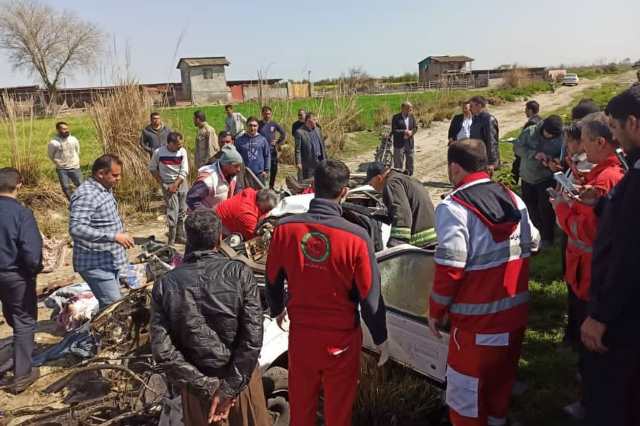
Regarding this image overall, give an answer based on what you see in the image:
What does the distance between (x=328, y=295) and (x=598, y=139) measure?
2.03m

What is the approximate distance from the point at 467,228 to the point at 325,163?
859 millimetres

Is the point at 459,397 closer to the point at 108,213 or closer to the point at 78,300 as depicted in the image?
the point at 108,213

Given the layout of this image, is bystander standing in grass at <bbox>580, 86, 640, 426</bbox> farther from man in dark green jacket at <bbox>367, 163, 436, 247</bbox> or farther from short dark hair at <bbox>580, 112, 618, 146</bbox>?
man in dark green jacket at <bbox>367, 163, 436, 247</bbox>

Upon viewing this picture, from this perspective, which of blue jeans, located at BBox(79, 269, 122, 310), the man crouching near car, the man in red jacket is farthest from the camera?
the man in red jacket

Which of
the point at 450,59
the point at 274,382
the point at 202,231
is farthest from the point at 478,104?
the point at 450,59

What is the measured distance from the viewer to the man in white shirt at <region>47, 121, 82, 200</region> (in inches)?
358

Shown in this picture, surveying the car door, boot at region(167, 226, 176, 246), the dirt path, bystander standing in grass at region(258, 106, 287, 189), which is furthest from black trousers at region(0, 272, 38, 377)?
the dirt path

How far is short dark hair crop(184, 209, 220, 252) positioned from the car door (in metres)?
1.37

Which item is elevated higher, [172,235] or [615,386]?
[615,386]

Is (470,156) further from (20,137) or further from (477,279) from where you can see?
(20,137)

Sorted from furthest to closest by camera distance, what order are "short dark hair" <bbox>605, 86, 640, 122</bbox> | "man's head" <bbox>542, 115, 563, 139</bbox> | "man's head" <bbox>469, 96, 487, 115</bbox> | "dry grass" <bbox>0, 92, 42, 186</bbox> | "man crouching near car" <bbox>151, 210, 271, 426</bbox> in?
"dry grass" <bbox>0, 92, 42, 186</bbox> → "man's head" <bbox>469, 96, 487, 115</bbox> → "man's head" <bbox>542, 115, 563, 139</bbox> → "man crouching near car" <bbox>151, 210, 271, 426</bbox> → "short dark hair" <bbox>605, 86, 640, 122</bbox>

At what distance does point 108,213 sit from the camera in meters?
4.34

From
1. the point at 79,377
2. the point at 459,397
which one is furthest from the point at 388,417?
the point at 79,377

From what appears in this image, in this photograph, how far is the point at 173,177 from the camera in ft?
26.1
